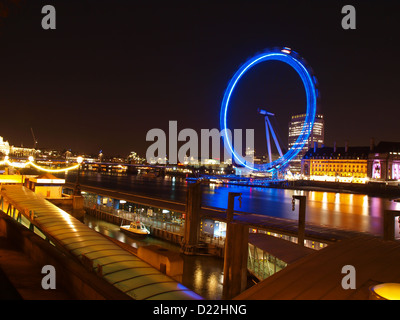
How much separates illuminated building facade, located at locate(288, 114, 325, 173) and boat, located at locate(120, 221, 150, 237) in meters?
109

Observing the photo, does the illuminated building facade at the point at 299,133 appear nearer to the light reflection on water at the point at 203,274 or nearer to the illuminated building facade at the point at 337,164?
the illuminated building facade at the point at 337,164

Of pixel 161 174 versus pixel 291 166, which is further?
pixel 291 166

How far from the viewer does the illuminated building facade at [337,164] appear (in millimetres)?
83312

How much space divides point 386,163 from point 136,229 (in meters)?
73.6

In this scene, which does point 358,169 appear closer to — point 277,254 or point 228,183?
point 228,183

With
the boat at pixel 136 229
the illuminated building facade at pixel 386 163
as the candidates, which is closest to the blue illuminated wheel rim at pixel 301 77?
the boat at pixel 136 229

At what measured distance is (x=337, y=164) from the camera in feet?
291

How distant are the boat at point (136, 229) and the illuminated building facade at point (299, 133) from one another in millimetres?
109282

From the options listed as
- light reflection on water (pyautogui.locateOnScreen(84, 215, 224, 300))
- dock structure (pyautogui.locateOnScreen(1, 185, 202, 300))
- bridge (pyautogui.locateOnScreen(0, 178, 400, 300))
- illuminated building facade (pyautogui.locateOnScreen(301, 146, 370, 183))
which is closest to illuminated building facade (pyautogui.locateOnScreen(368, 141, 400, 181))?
illuminated building facade (pyautogui.locateOnScreen(301, 146, 370, 183))

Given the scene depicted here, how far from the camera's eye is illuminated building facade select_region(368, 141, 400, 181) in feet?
245

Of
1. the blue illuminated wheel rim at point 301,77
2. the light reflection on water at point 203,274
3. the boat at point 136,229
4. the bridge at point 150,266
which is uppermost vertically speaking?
the blue illuminated wheel rim at point 301,77

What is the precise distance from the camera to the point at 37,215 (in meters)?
9.83
